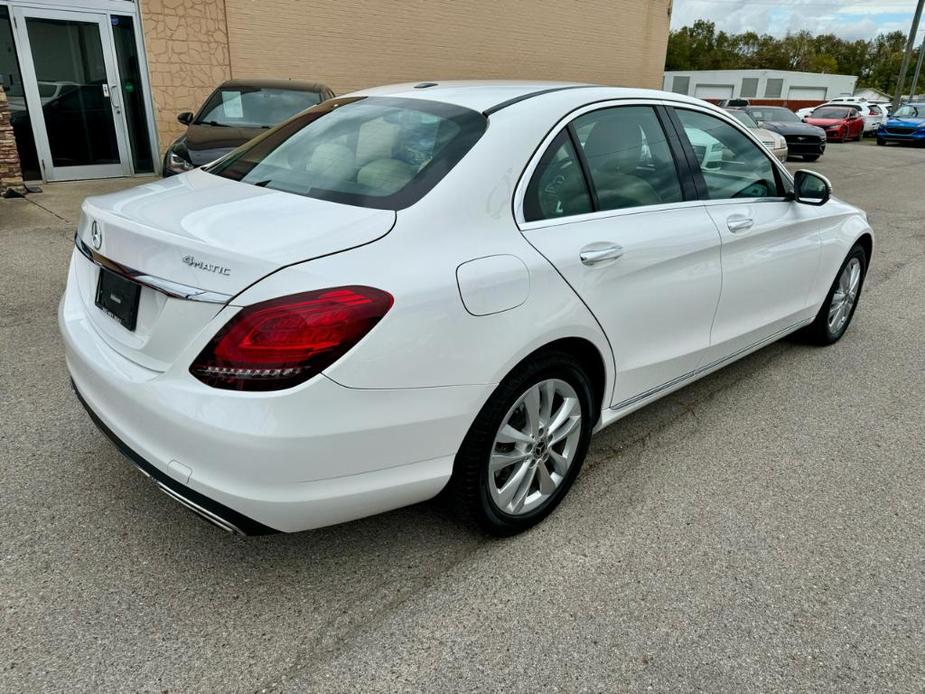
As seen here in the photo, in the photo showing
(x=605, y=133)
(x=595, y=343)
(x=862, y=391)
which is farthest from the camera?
(x=862, y=391)

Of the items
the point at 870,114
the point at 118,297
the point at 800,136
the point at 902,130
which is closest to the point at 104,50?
the point at 118,297

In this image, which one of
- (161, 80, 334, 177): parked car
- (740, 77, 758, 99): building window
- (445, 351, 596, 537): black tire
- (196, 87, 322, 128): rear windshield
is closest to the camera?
(445, 351, 596, 537): black tire

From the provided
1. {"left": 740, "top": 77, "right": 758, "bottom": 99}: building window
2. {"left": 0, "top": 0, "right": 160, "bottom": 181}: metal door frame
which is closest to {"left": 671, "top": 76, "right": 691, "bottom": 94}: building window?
{"left": 740, "top": 77, "right": 758, "bottom": 99}: building window

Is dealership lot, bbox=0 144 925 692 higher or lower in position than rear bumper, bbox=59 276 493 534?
lower

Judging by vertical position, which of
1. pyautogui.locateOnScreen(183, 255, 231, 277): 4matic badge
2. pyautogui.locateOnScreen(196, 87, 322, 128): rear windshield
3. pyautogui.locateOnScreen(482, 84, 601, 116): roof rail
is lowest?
pyautogui.locateOnScreen(196, 87, 322, 128): rear windshield

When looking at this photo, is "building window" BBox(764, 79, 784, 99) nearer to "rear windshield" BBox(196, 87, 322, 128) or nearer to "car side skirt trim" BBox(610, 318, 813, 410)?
"rear windshield" BBox(196, 87, 322, 128)

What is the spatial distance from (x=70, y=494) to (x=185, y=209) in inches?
52.9

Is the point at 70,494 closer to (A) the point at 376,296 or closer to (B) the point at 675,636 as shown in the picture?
(A) the point at 376,296

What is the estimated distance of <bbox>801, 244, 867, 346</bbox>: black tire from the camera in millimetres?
4672

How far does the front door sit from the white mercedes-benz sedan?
8980mm

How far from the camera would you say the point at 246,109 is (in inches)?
348

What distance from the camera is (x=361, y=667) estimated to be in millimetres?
2129

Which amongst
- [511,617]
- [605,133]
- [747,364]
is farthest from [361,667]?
[747,364]

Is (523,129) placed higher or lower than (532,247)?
higher
